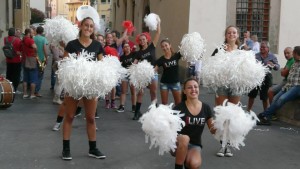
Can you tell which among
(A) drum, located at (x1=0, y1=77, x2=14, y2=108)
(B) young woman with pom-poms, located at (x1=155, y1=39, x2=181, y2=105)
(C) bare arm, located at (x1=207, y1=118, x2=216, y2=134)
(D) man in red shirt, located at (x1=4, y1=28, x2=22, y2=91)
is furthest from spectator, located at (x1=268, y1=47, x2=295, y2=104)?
(D) man in red shirt, located at (x1=4, y1=28, x2=22, y2=91)

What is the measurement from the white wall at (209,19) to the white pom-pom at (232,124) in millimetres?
10383

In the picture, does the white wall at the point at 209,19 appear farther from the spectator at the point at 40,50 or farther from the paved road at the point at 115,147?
the paved road at the point at 115,147

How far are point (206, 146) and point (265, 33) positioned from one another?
10452 mm

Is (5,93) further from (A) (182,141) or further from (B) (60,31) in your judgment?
(A) (182,141)

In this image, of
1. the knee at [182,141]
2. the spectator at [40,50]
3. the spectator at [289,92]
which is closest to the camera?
the knee at [182,141]

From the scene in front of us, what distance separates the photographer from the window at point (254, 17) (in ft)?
52.3

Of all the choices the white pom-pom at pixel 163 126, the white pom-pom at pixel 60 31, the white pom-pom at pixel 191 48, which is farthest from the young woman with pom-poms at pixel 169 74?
the white pom-pom at pixel 163 126

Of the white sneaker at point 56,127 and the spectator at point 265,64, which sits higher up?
the spectator at point 265,64

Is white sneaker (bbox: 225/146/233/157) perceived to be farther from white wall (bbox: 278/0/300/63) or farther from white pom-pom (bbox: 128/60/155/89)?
white wall (bbox: 278/0/300/63)

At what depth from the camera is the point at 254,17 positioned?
16.2 m

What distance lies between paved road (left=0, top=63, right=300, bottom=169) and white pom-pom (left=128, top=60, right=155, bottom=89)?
2.48 ft

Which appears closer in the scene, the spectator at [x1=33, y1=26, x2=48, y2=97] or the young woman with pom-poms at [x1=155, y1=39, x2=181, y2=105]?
the young woman with pom-poms at [x1=155, y1=39, x2=181, y2=105]

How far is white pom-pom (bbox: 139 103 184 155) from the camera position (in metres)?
4.29

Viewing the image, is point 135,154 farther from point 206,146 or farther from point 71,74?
point 71,74
